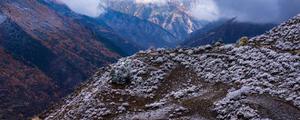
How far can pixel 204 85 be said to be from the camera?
173 ft

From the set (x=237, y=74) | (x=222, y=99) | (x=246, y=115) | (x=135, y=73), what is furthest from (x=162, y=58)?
(x=246, y=115)

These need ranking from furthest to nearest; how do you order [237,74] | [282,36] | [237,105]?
1. [282,36]
2. [237,74]
3. [237,105]

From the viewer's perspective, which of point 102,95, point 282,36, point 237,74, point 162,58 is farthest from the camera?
point 162,58

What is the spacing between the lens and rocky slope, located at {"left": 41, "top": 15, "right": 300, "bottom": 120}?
4397 cm

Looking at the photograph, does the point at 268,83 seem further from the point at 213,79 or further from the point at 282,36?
the point at 282,36

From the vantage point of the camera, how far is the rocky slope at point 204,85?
44.0 metres

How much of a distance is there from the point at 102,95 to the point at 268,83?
1955 centimetres

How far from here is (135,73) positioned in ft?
197

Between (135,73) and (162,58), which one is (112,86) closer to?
(135,73)

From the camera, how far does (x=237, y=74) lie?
51.8m

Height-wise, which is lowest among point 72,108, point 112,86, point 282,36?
point 72,108

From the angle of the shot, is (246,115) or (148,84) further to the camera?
(148,84)

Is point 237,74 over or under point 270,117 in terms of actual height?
over

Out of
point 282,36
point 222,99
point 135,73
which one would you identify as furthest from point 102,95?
point 282,36
